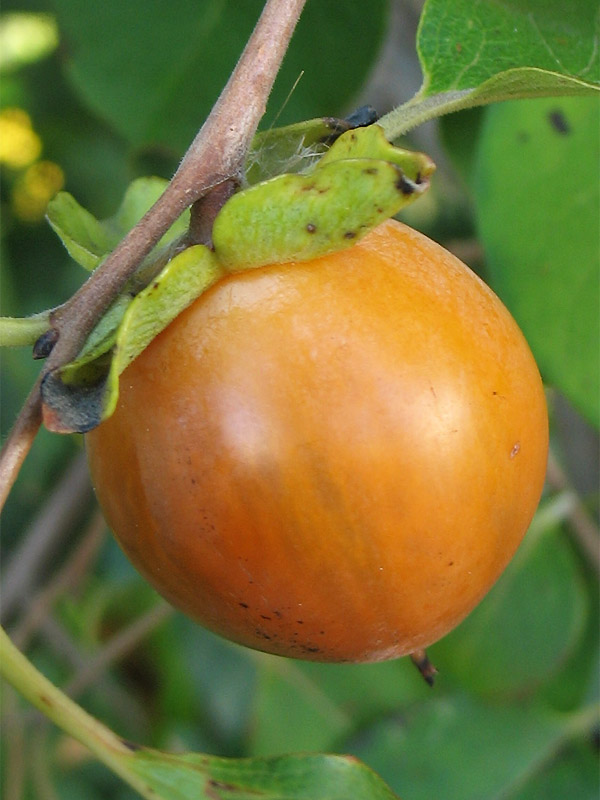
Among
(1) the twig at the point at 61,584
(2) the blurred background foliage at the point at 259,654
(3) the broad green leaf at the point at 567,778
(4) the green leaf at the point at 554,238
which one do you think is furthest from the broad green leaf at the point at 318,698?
(4) the green leaf at the point at 554,238

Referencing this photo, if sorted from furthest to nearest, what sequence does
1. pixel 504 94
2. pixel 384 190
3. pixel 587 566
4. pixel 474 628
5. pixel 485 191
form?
pixel 587 566, pixel 474 628, pixel 485 191, pixel 504 94, pixel 384 190

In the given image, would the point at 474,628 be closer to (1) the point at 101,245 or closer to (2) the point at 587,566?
(2) the point at 587,566

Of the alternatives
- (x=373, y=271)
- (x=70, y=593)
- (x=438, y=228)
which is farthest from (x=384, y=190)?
(x=70, y=593)

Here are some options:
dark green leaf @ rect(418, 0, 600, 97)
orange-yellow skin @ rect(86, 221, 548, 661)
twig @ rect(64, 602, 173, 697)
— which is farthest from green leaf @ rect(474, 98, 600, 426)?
twig @ rect(64, 602, 173, 697)

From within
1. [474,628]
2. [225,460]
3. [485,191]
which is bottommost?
[474,628]

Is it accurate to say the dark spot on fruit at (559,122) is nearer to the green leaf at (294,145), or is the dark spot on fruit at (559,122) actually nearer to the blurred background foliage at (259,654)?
the blurred background foliage at (259,654)

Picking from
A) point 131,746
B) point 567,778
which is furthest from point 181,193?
point 567,778

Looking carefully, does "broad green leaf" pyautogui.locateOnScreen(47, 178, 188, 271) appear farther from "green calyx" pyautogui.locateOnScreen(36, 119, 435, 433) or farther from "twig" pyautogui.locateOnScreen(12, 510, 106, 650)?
"twig" pyautogui.locateOnScreen(12, 510, 106, 650)
